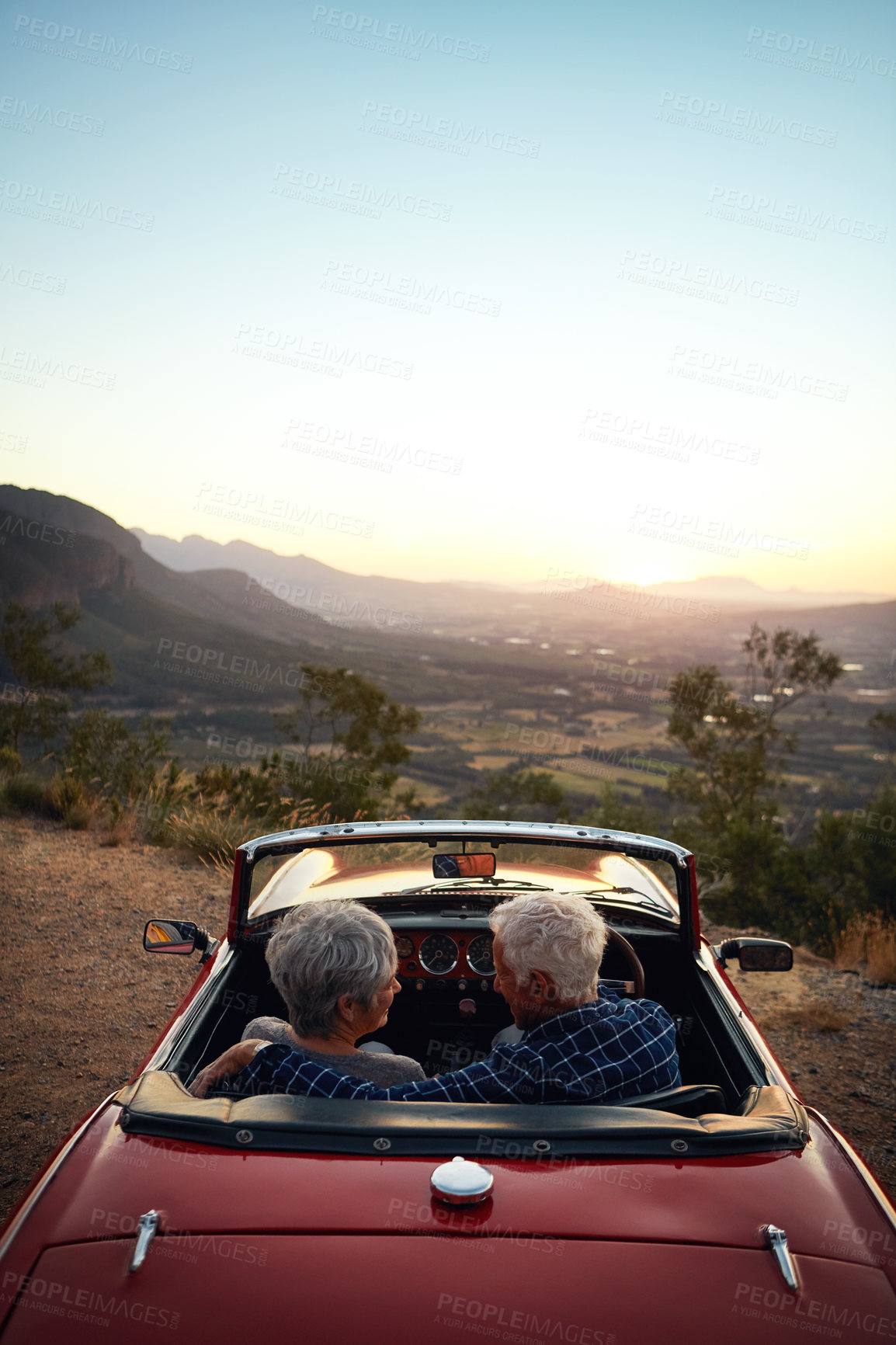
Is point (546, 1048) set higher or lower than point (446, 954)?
higher

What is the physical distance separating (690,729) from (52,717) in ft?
57.5

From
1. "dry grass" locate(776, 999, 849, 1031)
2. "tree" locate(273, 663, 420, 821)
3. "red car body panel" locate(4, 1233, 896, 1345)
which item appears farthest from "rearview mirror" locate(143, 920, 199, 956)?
"tree" locate(273, 663, 420, 821)

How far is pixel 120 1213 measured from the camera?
4.83ft

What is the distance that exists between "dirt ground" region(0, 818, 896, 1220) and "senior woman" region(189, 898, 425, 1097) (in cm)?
272

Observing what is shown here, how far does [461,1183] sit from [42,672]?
19.4 meters

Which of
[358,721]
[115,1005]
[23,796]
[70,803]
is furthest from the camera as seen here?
[358,721]

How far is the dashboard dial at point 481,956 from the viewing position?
336 centimetres

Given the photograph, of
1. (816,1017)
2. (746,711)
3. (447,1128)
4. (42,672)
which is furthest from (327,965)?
(746,711)

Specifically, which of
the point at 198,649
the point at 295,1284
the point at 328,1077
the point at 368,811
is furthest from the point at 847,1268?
the point at 198,649

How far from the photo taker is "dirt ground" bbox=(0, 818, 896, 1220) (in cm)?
458

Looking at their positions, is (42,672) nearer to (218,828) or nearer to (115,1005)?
(218,828)

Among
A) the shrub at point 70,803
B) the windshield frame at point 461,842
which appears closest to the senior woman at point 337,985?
the windshield frame at point 461,842

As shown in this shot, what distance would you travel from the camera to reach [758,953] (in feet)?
9.70

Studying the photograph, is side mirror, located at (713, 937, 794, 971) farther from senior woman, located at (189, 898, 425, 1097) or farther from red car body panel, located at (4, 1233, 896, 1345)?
red car body panel, located at (4, 1233, 896, 1345)
